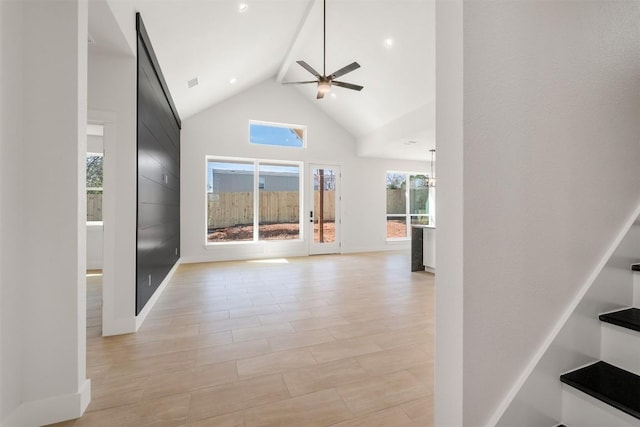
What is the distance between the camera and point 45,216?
1491 mm

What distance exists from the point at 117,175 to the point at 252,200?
417 cm

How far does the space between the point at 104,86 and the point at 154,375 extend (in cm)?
246

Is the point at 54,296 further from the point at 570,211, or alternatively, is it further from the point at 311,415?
the point at 570,211

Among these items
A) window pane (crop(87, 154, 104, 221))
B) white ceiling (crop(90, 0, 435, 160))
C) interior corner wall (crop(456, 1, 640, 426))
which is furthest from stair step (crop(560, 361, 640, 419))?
window pane (crop(87, 154, 104, 221))

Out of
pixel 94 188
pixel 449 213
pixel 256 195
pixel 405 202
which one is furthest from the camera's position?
pixel 405 202

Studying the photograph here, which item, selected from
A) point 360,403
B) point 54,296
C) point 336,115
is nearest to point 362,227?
point 336,115

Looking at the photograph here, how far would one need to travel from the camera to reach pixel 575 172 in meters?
1.16

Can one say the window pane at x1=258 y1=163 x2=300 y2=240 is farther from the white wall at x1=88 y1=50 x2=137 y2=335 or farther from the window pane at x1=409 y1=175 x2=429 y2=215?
the white wall at x1=88 y1=50 x2=137 y2=335

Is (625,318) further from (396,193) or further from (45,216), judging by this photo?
(396,193)

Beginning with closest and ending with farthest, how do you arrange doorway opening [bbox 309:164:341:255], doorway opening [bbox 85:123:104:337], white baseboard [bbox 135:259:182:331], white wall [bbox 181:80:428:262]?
1. white baseboard [bbox 135:259:182:331]
2. doorway opening [bbox 85:123:104:337]
3. white wall [bbox 181:80:428:262]
4. doorway opening [bbox 309:164:341:255]

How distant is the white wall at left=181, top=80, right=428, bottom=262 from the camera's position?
19.9 feet

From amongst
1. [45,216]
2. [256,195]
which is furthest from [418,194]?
[45,216]

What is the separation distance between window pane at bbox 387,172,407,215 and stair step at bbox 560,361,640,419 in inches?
274

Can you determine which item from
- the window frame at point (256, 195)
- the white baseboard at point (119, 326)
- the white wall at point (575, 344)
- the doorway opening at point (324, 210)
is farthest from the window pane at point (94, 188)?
the white wall at point (575, 344)
